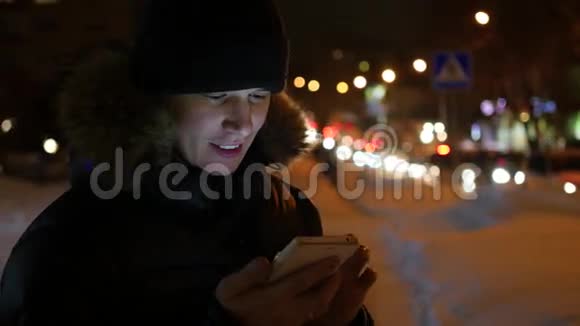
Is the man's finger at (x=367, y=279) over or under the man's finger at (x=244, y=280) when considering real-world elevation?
under

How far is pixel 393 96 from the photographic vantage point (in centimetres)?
4719

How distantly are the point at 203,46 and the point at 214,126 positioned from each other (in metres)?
0.20

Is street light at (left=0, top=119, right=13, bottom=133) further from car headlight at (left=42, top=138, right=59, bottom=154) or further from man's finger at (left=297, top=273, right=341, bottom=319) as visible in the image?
man's finger at (left=297, top=273, right=341, bottom=319)

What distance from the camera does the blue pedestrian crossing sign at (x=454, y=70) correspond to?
431 inches

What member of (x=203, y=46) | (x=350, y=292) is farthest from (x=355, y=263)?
(x=203, y=46)

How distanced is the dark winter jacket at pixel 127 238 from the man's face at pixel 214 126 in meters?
Result: 0.04

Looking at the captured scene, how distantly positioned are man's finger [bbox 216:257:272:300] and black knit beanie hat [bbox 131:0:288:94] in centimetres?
52

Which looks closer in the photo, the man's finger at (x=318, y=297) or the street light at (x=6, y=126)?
the man's finger at (x=318, y=297)

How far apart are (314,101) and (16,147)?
1524 centimetres

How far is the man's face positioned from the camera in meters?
1.99

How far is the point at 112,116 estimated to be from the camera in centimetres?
205

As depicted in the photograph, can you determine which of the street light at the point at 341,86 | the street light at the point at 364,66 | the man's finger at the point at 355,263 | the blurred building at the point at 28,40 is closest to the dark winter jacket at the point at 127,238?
the man's finger at the point at 355,263

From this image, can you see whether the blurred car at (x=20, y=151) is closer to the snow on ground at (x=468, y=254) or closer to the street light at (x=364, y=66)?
the street light at (x=364, y=66)

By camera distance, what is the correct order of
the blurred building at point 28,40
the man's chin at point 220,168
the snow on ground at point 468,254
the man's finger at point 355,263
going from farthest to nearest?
the blurred building at point 28,40, the snow on ground at point 468,254, the man's chin at point 220,168, the man's finger at point 355,263
